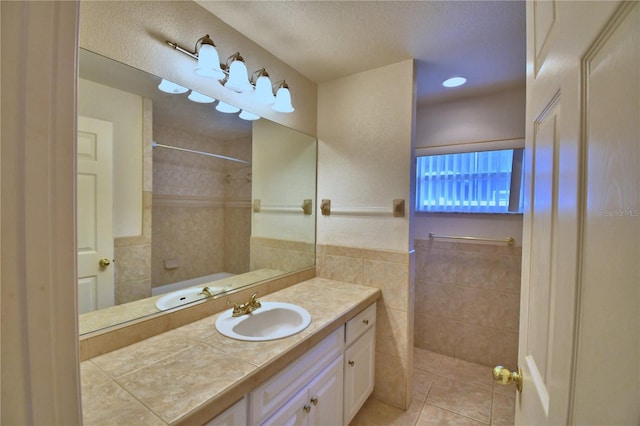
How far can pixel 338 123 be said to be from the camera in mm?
2047

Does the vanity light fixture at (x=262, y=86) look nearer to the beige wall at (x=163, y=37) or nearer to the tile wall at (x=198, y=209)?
the beige wall at (x=163, y=37)

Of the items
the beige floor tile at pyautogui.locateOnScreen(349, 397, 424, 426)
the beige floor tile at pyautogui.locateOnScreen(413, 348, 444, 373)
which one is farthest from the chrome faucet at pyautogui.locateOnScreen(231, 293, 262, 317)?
the beige floor tile at pyautogui.locateOnScreen(413, 348, 444, 373)

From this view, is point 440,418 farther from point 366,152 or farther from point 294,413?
point 366,152

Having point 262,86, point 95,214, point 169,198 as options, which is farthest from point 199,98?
point 95,214

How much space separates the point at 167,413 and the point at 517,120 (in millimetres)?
2723

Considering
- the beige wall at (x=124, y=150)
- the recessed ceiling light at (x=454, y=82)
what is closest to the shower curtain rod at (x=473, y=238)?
the recessed ceiling light at (x=454, y=82)

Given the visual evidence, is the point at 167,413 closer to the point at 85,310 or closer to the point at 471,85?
the point at 85,310

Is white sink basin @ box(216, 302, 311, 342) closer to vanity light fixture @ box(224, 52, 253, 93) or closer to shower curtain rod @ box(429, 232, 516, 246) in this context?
vanity light fixture @ box(224, 52, 253, 93)

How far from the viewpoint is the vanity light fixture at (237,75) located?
125cm

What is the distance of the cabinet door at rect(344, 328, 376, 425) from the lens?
1526mm

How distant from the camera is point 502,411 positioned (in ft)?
5.86

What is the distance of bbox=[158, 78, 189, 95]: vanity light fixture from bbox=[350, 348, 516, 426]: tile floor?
85.2 inches

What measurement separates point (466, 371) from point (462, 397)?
35 cm

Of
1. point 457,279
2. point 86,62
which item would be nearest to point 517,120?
point 457,279
